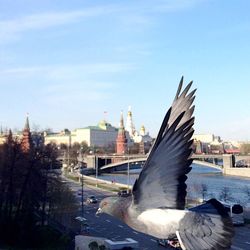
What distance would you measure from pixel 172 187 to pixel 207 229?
480mm

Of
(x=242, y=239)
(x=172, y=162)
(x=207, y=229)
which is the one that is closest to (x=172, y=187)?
(x=172, y=162)

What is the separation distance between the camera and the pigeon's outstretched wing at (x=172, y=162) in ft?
15.2

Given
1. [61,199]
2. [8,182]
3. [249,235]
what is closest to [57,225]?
[61,199]

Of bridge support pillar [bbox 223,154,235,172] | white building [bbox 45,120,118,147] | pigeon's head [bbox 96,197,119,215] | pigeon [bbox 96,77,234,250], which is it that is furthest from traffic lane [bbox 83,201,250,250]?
white building [bbox 45,120,118,147]

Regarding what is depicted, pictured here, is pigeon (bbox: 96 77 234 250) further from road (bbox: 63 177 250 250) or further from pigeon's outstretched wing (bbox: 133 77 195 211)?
road (bbox: 63 177 250 250)

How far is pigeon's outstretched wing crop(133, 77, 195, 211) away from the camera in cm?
463

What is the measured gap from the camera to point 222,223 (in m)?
4.45

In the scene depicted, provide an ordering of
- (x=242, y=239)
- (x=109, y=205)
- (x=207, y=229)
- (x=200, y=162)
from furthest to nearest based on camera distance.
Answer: (x=200, y=162) → (x=242, y=239) → (x=109, y=205) → (x=207, y=229)

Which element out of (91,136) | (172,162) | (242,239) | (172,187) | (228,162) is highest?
(91,136)

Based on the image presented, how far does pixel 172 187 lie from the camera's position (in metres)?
4.68

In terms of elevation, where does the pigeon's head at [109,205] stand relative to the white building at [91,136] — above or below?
below

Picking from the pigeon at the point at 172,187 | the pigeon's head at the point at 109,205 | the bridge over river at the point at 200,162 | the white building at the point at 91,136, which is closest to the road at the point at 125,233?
the pigeon's head at the point at 109,205

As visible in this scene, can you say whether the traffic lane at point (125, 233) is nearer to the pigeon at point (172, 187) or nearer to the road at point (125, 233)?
the road at point (125, 233)

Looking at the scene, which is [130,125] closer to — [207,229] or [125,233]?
[125,233]
